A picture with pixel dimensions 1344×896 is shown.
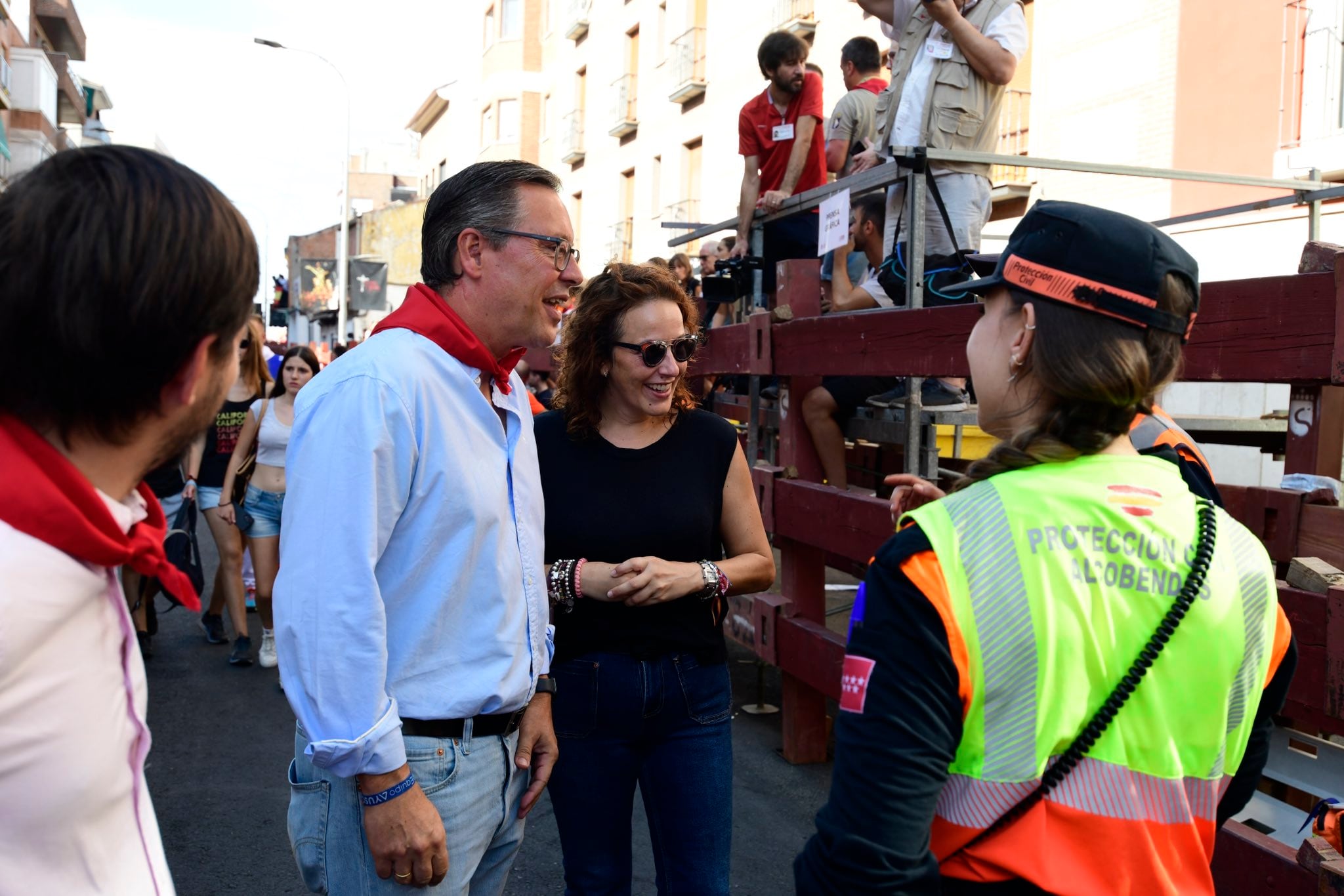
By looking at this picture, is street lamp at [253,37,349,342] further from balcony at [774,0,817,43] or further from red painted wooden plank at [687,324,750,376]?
red painted wooden plank at [687,324,750,376]

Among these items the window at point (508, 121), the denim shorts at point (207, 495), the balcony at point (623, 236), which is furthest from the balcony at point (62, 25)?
the denim shorts at point (207, 495)

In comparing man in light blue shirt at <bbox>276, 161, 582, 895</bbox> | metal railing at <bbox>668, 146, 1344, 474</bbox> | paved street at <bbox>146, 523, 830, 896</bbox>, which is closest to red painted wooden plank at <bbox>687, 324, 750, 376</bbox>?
metal railing at <bbox>668, 146, 1344, 474</bbox>

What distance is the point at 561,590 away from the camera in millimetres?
2887

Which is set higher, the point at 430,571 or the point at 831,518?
the point at 430,571

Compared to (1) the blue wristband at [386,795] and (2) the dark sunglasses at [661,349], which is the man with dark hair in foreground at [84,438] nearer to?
(1) the blue wristband at [386,795]

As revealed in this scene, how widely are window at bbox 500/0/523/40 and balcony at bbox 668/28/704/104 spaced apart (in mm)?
15951

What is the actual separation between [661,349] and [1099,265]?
174cm

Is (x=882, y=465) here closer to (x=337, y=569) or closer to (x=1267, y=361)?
(x=1267, y=361)

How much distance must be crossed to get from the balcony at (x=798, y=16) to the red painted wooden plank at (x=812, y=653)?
1586 centimetres

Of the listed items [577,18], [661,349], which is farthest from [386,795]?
[577,18]

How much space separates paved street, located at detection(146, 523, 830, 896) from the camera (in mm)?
4328

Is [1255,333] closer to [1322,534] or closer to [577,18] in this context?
[1322,534]

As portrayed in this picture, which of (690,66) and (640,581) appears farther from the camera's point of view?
(690,66)

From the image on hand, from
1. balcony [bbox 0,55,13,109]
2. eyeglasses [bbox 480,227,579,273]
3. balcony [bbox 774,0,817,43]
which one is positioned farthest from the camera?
balcony [bbox 0,55,13,109]
